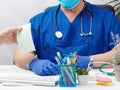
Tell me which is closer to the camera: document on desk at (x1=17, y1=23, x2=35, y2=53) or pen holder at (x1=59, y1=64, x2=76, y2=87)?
pen holder at (x1=59, y1=64, x2=76, y2=87)

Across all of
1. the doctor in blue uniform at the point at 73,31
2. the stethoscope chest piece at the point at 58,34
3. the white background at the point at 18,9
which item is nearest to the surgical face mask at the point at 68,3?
the doctor in blue uniform at the point at 73,31

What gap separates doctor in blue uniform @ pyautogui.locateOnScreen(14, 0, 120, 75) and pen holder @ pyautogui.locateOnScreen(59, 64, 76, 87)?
505 mm

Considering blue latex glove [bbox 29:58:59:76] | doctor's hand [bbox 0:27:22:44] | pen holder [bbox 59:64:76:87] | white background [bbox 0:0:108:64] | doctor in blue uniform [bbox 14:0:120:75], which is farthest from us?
white background [bbox 0:0:108:64]

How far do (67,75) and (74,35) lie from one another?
23.6 inches

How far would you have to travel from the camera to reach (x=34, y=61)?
146 centimetres

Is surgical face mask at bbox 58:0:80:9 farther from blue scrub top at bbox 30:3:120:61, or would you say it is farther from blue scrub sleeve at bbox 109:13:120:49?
blue scrub sleeve at bbox 109:13:120:49

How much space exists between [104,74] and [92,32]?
0.41 m

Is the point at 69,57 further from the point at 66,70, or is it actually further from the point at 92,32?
the point at 92,32

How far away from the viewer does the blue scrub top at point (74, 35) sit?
1594 mm

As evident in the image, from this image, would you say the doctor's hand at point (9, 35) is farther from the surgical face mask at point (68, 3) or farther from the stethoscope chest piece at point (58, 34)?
the surgical face mask at point (68, 3)

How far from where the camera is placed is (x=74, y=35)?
161 centimetres

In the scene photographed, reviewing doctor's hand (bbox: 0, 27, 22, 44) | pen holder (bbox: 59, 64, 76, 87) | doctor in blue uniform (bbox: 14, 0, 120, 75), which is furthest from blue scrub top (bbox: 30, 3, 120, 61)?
pen holder (bbox: 59, 64, 76, 87)

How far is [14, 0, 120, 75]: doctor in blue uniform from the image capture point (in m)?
1.59

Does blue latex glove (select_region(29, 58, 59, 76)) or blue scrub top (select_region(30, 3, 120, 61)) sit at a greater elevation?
blue scrub top (select_region(30, 3, 120, 61))
